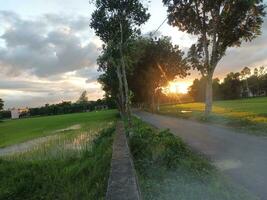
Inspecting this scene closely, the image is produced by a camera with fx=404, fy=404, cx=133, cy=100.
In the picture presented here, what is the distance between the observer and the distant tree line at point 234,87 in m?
136

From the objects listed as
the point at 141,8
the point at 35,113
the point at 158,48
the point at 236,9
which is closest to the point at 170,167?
the point at 141,8

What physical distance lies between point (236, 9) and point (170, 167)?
23484 millimetres

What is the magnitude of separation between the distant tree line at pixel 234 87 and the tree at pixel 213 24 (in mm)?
94510

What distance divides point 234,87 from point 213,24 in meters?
108

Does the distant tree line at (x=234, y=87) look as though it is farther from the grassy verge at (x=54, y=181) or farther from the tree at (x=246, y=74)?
the grassy verge at (x=54, y=181)

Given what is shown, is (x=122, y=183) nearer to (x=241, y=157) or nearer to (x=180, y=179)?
(x=180, y=179)

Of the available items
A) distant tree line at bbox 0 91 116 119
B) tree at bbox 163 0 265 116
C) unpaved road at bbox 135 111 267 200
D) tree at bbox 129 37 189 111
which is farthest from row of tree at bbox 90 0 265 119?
distant tree line at bbox 0 91 116 119

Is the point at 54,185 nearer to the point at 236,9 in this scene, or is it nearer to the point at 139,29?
the point at 139,29

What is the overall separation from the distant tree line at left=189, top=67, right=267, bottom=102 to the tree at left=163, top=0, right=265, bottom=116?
94510 mm

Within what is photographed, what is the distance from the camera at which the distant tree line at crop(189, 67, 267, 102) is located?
446 feet

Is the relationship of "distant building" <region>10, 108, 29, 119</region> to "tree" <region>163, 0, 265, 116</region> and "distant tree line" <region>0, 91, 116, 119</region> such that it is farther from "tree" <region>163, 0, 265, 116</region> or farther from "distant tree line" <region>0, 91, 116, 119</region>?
"tree" <region>163, 0, 265, 116</region>

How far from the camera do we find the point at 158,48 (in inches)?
2591

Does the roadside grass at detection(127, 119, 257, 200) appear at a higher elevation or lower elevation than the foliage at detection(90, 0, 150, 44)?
lower

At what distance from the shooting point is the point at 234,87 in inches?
5364
